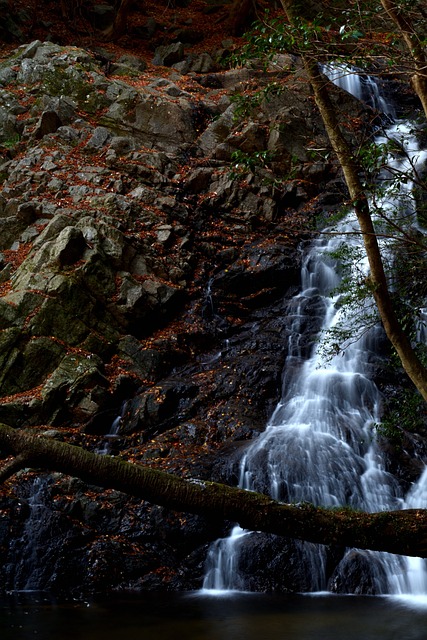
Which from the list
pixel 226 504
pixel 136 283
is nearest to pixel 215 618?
pixel 226 504

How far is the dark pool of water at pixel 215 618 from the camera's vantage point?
5969mm

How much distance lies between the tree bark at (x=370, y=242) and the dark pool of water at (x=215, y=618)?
278cm

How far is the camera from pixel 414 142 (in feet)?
58.0

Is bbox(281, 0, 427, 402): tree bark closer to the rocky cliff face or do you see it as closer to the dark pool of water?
the rocky cliff face

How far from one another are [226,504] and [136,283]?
1019cm

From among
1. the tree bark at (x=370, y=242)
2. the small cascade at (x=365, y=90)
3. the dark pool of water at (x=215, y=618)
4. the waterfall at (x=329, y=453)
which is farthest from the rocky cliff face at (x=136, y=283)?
the small cascade at (x=365, y=90)

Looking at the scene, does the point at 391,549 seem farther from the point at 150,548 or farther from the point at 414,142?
the point at 414,142

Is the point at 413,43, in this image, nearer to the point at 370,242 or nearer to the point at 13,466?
the point at 370,242

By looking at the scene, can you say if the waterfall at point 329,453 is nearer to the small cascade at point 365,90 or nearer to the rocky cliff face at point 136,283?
the rocky cliff face at point 136,283

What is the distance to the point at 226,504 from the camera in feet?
12.5

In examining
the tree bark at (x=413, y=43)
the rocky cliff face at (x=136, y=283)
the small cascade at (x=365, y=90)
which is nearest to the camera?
the tree bark at (x=413, y=43)

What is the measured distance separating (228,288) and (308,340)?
2.85 meters

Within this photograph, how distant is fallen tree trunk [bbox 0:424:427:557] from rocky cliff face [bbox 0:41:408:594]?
3.50 meters

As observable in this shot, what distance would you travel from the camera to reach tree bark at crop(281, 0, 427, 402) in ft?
18.1
